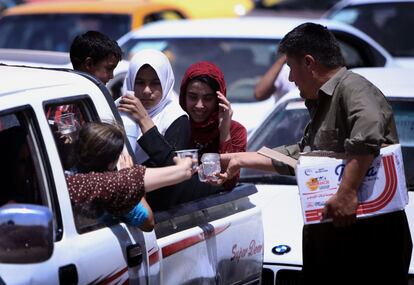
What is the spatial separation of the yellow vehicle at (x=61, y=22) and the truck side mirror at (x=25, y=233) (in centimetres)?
798

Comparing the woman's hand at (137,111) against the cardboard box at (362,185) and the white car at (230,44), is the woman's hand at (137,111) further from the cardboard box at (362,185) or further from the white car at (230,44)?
the white car at (230,44)

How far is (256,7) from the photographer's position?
2080cm

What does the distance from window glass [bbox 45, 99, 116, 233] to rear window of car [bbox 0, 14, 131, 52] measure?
7193 millimetres

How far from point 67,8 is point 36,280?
8.75m

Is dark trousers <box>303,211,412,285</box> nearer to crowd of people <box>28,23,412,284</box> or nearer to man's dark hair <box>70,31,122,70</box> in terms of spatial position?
crowd of people <box>28,23,412,284</box>

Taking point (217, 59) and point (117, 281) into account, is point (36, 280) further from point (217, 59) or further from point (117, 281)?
point (217, 59)

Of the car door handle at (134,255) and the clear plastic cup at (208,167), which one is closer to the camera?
the car door handle at (134,255)

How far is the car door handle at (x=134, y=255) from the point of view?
438 centimetres

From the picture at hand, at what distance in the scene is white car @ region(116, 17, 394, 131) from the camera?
383 inches

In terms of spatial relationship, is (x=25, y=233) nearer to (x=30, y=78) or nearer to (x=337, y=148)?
(x=30, y=78)

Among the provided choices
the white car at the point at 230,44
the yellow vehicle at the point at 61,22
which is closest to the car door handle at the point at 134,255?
the white car at the point at 230,44

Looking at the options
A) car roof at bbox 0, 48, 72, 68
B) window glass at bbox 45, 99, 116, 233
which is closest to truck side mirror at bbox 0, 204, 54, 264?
window glass at bbox 45, 99, 116, 233

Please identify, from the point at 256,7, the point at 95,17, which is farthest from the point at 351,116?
the point at 256,7

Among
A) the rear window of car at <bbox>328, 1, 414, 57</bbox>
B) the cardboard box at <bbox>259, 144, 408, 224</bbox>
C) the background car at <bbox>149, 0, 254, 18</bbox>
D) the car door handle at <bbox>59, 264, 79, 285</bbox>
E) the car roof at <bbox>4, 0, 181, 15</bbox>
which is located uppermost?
the background car at <bbox>149, 0, 254, 18</bbox>
